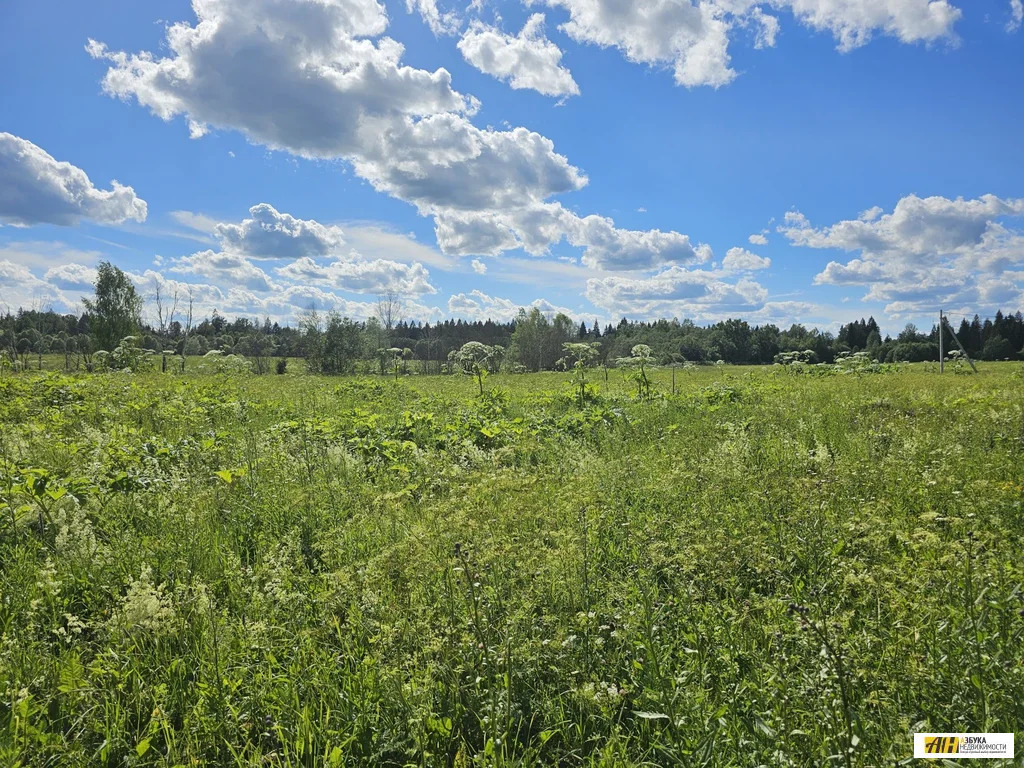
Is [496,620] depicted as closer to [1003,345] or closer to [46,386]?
[46,386]

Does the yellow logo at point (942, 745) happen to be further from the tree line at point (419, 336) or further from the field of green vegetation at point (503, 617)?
the tree line at point (419, 336)

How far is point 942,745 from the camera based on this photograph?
2.13 metres

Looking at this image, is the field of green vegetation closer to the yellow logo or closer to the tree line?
the yellow logo

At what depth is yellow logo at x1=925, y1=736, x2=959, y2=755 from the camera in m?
2.10

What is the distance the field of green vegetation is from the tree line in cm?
3181

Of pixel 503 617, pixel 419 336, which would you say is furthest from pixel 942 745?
pixel 419 336

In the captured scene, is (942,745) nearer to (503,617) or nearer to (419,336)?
(503,617)

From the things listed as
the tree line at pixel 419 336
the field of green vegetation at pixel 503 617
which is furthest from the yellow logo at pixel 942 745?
the tree line at pixel 419 336

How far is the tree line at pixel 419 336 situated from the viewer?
56750 millimetres

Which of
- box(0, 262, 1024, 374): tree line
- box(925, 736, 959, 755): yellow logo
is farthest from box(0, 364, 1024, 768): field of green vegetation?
box(0, 262, 1024, 374): tree line

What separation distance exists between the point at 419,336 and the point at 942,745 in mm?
126601

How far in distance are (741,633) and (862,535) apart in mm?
2090

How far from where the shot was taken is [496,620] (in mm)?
3283

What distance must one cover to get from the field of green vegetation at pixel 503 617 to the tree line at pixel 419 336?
104ft
